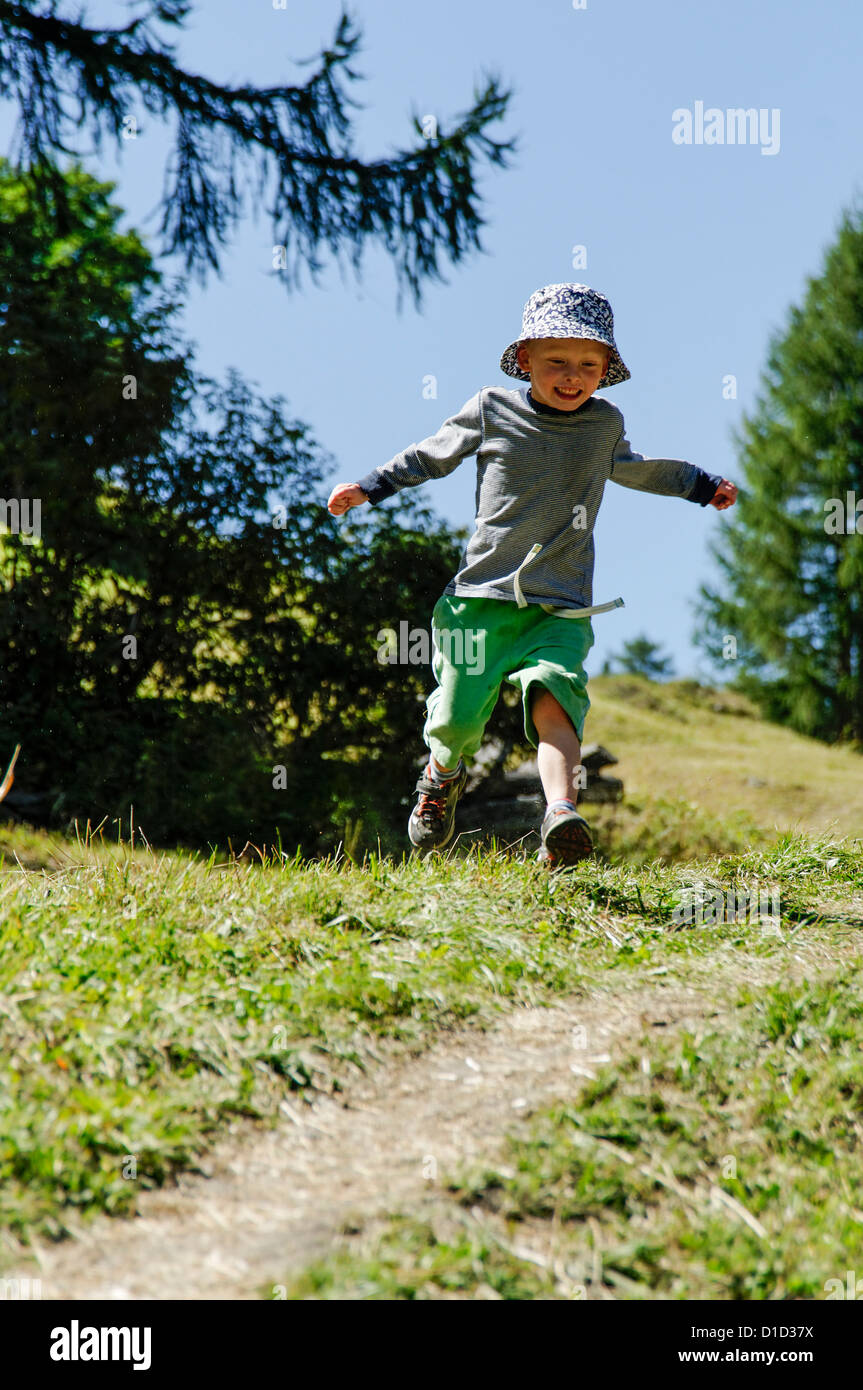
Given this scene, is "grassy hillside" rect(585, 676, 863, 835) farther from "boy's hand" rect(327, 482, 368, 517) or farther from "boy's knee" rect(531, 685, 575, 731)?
"boy's hand" rect(327, 482, 368, 517)

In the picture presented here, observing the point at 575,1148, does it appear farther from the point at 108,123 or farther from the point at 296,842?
the point at 108,123

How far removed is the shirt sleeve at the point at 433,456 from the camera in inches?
159

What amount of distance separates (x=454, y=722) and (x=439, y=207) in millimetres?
4884

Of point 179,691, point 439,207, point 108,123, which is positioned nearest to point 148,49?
point 108,123

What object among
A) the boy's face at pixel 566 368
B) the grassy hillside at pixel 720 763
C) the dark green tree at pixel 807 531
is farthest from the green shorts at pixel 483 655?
the dark green tree at pixel 807 531

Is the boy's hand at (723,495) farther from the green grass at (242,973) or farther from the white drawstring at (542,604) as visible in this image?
the green grass at (242,973)

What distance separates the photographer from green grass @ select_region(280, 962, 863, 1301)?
70.8 inches

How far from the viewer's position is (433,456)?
4078mm

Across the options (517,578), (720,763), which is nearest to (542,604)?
(517,578)

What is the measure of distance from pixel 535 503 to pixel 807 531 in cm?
1705

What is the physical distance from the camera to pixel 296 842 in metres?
6.16

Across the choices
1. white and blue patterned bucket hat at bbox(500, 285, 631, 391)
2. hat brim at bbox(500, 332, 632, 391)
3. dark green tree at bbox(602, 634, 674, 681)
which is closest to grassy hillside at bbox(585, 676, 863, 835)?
hat brim at bbox(500, 332, 632, 391)

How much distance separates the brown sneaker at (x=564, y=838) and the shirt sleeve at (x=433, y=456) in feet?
4.76

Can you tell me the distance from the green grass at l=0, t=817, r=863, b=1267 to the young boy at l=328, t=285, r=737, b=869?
0.61 meters
